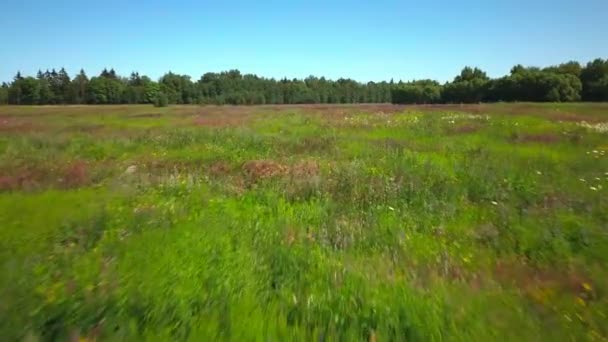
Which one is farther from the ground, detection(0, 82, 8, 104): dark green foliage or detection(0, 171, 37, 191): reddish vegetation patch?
detection(0, 82, 8, 104): dark green foliage

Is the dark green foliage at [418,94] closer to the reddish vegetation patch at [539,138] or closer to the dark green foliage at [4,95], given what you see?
the reddish vegetation patch at [539,138]

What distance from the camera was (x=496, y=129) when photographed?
22406 mm

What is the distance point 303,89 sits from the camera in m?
130

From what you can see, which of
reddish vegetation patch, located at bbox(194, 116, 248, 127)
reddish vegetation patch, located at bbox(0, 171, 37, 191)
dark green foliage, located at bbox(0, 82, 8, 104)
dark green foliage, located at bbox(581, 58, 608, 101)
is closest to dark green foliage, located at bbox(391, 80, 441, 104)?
dark green foliage, located at bbox(581, 58, 608, 101)

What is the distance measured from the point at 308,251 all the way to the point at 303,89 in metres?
127

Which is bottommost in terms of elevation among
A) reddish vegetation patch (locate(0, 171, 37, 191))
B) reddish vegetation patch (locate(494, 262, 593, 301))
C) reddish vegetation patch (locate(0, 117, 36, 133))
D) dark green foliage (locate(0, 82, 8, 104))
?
reddish vegetation patch (locate(494, 262, 593, 301))

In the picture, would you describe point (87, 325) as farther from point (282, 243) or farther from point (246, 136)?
point (246, 136)

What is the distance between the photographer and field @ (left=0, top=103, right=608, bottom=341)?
3.70 meters

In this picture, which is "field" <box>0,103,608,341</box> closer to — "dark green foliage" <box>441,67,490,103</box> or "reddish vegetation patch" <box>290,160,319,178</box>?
"reddish vegetation patch" <box>290,160,319,178</box>

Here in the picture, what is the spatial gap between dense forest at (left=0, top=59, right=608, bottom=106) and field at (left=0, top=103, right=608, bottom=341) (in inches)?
2686

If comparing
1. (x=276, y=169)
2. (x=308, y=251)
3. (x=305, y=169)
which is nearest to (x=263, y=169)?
(x=276, y=169)

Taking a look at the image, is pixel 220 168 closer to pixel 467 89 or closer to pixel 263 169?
pixel 263 169

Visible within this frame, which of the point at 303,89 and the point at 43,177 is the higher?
the point at 303,89

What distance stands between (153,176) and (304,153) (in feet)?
20.2
